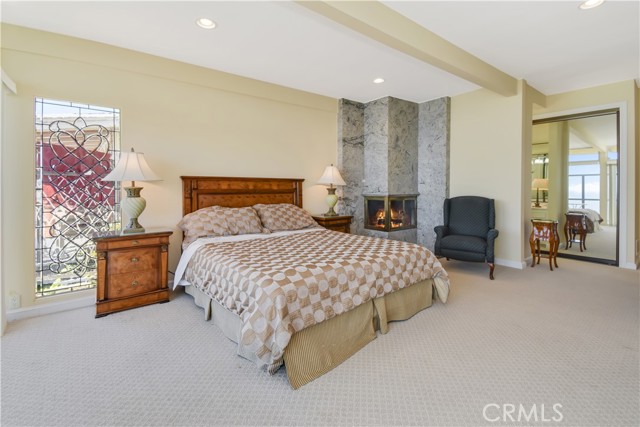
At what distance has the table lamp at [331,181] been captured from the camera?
184 inches

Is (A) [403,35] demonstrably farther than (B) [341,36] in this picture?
No

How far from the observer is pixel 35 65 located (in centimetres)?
283

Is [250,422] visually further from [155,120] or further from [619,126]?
[619,126]

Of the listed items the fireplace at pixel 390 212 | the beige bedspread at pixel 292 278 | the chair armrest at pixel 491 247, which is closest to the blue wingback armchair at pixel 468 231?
the chair armrest at pixel 491 247

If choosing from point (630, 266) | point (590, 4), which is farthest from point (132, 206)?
point (630, 266)

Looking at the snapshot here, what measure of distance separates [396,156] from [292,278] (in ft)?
11.9

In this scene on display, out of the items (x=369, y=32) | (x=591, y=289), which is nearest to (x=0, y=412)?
(x=369, y=32)

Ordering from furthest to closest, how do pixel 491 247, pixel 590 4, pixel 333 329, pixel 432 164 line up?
pixel 432 164
pixel 491 247
pixel 590 4
pixel 333 329

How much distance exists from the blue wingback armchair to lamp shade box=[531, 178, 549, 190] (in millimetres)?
2168

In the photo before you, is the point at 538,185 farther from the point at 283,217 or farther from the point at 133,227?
the point at 133,227

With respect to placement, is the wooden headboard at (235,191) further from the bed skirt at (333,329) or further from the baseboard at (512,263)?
the baseboard at (512,263)

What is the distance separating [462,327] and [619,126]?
4.21 m

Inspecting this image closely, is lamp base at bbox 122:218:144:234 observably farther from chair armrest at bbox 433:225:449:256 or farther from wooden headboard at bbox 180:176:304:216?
chair armrest at bbox 433:225:449:256

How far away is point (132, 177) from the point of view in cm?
295
